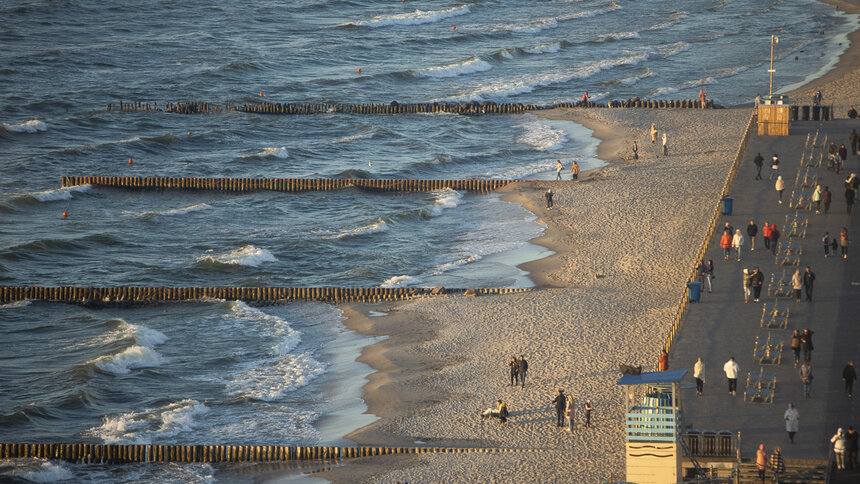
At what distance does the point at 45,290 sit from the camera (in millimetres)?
46875

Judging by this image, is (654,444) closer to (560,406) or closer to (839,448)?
(839,448)

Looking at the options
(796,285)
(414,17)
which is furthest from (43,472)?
(414,17)

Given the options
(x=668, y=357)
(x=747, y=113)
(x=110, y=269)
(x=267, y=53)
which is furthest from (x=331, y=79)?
(x=668, y=357)

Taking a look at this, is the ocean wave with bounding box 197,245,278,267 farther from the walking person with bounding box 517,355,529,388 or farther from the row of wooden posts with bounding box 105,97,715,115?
the row of wooden posts with bounding box 105,97,715,115

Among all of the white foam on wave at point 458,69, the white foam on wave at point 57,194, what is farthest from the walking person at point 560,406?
the white foam on wave at point 458,69

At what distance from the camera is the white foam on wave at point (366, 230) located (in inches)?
2159

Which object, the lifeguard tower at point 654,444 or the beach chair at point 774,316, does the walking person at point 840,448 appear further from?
the beach chair at point 774,316

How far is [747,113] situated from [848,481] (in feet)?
168

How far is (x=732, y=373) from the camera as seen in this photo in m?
29.9

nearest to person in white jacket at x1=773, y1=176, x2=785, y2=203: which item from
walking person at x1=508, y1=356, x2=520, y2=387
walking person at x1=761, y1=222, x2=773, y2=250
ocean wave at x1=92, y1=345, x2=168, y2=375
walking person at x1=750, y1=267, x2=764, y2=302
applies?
walking person at x1=761, y1=222, x2=773, y2=250

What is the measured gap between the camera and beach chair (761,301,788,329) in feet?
112

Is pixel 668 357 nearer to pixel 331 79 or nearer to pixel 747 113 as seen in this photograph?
pixel 747 113

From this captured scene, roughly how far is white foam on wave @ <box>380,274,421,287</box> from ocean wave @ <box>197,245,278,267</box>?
638cm

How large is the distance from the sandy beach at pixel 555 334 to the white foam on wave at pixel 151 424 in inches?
214
